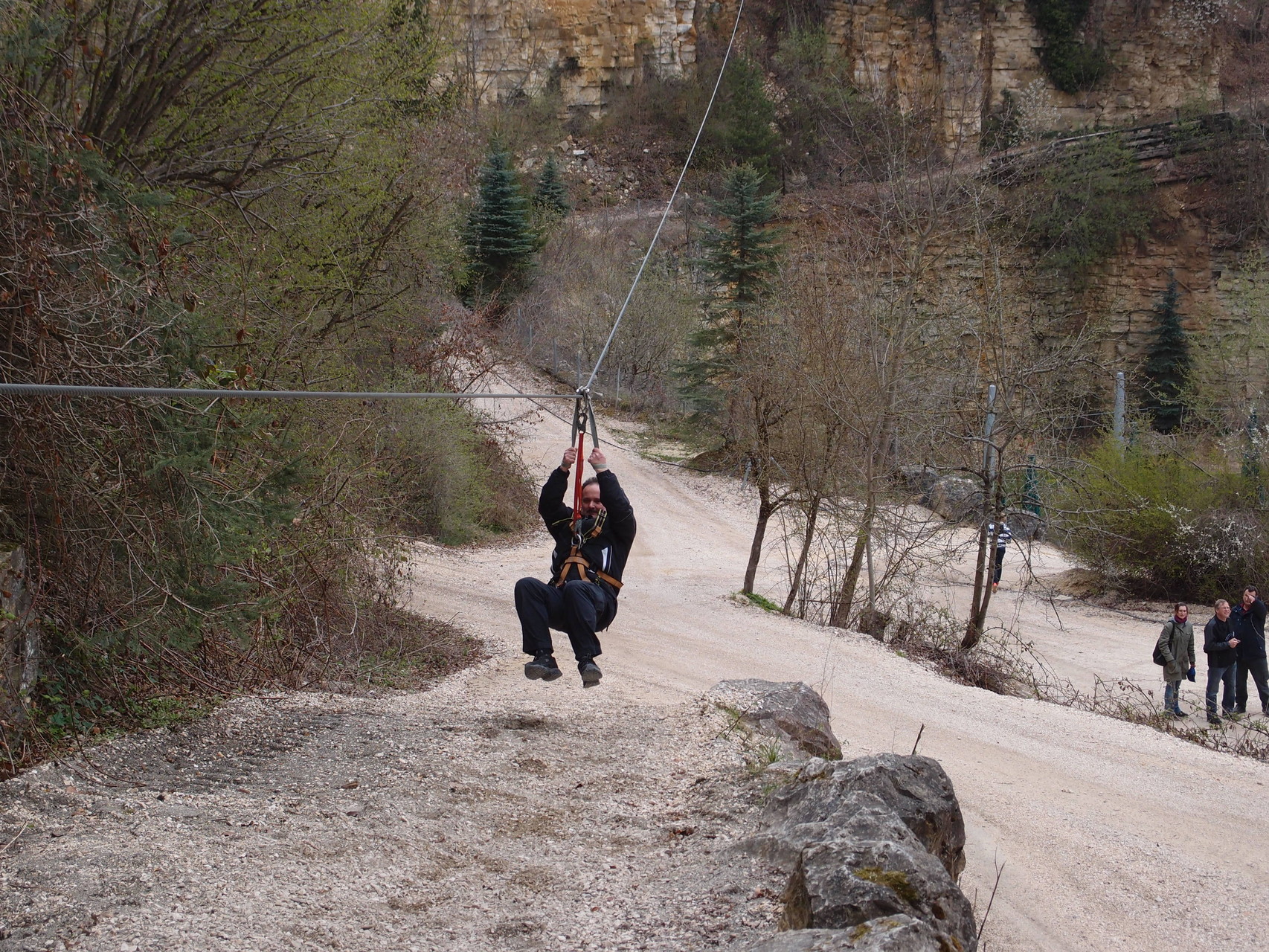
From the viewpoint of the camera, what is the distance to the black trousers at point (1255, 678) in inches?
532

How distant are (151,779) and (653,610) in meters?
10.8

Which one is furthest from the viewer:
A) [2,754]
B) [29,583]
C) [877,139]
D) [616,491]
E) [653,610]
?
[877,139]

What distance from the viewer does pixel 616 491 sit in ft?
24.5

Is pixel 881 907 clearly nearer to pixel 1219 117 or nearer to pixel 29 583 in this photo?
pixel 29 583

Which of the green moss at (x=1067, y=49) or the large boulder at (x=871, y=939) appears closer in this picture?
the large boulder at (x=871, y=939)

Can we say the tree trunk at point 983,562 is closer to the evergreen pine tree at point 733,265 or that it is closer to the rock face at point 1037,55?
the evergreen pine tree at point 733,265

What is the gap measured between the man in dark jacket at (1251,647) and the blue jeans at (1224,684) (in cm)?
10

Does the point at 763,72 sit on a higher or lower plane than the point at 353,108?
higher

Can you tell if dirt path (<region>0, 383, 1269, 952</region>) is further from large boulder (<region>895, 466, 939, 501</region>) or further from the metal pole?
the metal pole

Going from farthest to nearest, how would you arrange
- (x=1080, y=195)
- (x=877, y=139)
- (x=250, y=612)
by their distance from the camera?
(x=1080, y=195), (x=877, y=139), (x=250, y=612)

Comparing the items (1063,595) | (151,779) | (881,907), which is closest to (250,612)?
(151,779)

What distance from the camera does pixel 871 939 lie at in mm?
3664

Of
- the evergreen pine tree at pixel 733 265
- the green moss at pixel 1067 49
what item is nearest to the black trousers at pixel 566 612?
the evergreen pine tree at pixel 733 265

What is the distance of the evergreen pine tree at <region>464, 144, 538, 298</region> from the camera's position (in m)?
36.8
